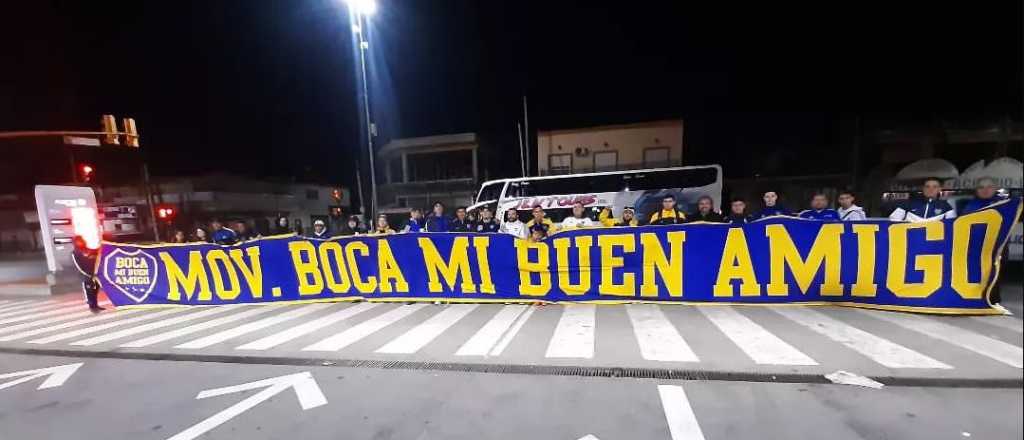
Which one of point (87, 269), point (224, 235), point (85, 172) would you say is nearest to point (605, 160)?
point (224, 235)

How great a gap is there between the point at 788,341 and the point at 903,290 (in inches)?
94.3

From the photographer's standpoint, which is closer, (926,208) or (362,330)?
(362,330)

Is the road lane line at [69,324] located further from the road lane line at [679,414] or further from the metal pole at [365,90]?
the road lane line at [679,414]

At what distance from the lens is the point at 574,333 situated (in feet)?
15.6

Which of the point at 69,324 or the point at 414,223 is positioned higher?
Answer: the point at 414,223

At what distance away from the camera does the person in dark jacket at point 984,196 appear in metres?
3.45

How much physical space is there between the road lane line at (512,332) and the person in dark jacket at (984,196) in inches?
169

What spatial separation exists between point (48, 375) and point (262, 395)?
293 centimetres

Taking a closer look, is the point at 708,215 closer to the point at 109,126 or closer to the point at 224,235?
the point at 224,235

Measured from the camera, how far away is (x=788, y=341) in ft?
13.6

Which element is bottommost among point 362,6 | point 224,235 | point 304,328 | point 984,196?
point 304,328

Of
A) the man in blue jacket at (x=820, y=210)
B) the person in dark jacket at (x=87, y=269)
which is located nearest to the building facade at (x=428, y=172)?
the person in dark jacket at (x=87, y=269)

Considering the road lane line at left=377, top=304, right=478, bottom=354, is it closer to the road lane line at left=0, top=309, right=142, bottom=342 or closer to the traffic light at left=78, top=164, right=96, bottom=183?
the road lane line at left=0, top=309, right=142, bottom=342

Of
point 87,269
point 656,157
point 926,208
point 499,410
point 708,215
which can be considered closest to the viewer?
point 499,410
